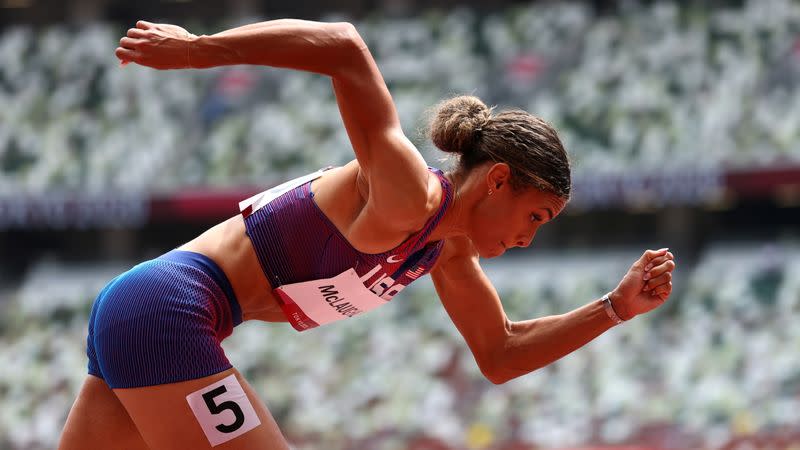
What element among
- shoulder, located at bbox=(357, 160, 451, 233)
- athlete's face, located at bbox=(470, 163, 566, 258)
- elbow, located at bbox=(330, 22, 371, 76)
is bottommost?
athlete's face, located at bbox=(470, 163, 566, 258)

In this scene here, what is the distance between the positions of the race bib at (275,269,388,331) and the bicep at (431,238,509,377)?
40 centimetres

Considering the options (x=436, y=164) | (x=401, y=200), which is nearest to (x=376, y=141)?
(x=401, y=200)

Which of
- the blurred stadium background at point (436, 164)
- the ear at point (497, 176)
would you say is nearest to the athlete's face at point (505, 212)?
the ear at point (497, 176)

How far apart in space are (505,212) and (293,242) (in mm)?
596

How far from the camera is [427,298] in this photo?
39.9 ft

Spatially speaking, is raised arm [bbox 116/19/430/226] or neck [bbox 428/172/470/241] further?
neck [bbox 428/172/470/241]

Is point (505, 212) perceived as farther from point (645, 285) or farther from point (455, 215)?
point (645, 285)

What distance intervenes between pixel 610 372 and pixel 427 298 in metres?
2.59

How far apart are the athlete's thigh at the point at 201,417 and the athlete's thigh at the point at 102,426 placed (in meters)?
0.22

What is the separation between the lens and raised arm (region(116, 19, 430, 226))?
8.30ft

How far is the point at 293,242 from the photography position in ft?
9.41

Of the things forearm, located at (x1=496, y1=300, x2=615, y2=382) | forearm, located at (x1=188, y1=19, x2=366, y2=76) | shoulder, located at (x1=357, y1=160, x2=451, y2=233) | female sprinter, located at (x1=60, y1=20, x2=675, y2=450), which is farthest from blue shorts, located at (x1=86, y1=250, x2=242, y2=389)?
forearm, located at (x1=496, y1=300, x2=615, y2=382)

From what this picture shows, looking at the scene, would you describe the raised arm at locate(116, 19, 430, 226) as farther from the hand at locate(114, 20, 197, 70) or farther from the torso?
the torso

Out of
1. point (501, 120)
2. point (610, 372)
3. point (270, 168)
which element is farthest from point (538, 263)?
point (501, 120)
